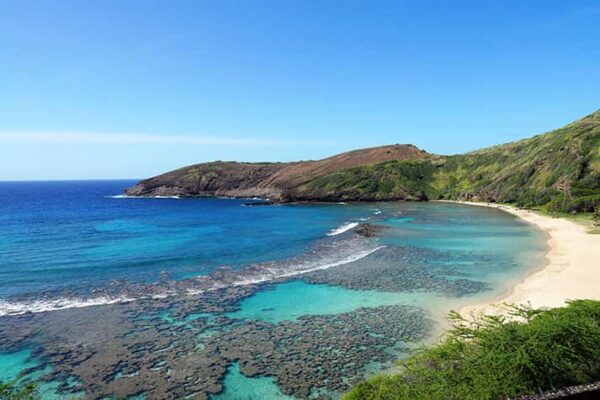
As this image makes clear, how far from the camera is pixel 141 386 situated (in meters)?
19.4

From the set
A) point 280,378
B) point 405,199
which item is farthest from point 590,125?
point 280,378

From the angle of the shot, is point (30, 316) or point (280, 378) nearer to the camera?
point (280, 378)

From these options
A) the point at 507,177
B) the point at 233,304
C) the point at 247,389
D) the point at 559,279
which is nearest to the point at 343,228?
the point at 559,279

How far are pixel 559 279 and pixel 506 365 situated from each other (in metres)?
25.0

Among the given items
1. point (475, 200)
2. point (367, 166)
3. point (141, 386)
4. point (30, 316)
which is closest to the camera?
point (141, 386)

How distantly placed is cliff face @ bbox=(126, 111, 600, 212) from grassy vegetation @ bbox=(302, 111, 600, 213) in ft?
0.66

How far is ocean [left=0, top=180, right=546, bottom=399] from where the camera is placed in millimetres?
20672

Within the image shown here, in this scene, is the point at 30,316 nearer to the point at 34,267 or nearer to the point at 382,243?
the point at 34,267

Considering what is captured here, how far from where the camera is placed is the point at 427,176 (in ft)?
488

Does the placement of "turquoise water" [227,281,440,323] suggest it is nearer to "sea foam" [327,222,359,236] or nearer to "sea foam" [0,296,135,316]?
"sea foam" [0,296,135,316]

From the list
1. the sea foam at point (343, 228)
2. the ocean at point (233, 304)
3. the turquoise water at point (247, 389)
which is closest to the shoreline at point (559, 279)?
the ocean at point (233, 304)

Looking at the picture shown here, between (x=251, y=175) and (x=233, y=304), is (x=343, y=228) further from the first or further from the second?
(x=251, y=175)

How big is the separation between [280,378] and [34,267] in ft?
119

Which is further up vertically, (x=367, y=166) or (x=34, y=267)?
(x=367, y=166)
